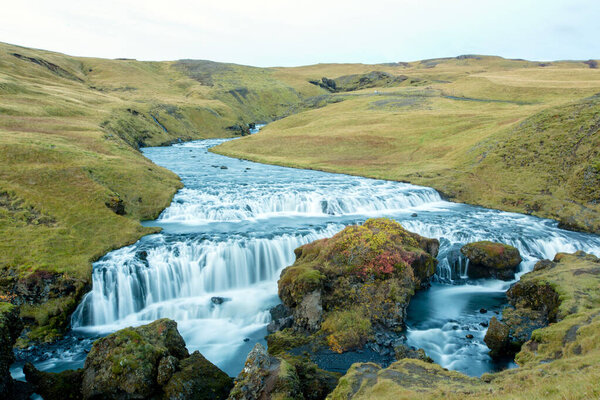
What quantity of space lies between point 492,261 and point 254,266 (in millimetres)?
17218

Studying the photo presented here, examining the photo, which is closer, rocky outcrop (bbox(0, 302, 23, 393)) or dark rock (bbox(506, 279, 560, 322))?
rocky outcrop (bbox(0, 302, 23, 393))

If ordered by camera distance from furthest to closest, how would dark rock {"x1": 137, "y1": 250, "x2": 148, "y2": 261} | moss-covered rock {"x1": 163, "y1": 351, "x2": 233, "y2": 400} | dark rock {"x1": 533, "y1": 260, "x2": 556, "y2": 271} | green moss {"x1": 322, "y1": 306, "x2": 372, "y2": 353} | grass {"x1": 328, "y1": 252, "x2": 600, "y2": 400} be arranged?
1. dark rock {"x1": 137, "y1": 250, "x2": 148, "y2": 261}
2. dark rock {"x1": 533, "y1": 260, "x2": 556, "y2": 271}
3. green moss {"x1": 322, "y1": 306, "x2": 372, "y2": 353}
4. moss-covered rock {"x1": 163, "y1": 351, "x2": 233, "y2": 400}
5. grass {"x1": 328, "y1": 252, "x2": 600, "y2": 400}

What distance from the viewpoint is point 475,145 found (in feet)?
182

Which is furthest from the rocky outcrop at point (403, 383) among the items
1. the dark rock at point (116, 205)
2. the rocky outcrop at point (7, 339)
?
the dark rock at point (116, 205)

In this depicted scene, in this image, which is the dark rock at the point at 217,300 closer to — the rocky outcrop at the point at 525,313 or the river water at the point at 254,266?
the river water at the point at 254,266

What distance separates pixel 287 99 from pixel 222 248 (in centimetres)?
16715

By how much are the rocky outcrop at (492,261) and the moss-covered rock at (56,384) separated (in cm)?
2428

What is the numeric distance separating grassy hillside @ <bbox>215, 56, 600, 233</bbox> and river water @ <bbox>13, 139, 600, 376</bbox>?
5.30 metres

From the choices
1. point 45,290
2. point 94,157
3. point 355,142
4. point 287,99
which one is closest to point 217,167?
point 94,157

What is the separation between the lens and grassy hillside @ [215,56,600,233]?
39.3 m

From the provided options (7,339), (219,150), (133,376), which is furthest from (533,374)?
(219,150)

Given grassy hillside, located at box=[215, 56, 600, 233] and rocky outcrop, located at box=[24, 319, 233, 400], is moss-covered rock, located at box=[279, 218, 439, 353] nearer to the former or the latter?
rocky outcrop, located at box=[24, 319, 233, 400]

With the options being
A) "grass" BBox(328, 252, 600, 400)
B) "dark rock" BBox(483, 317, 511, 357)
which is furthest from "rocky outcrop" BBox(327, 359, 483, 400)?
"dark rock" BBox(483, 317, 511, 357)

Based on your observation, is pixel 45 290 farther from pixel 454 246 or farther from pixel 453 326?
pixel 454 246
